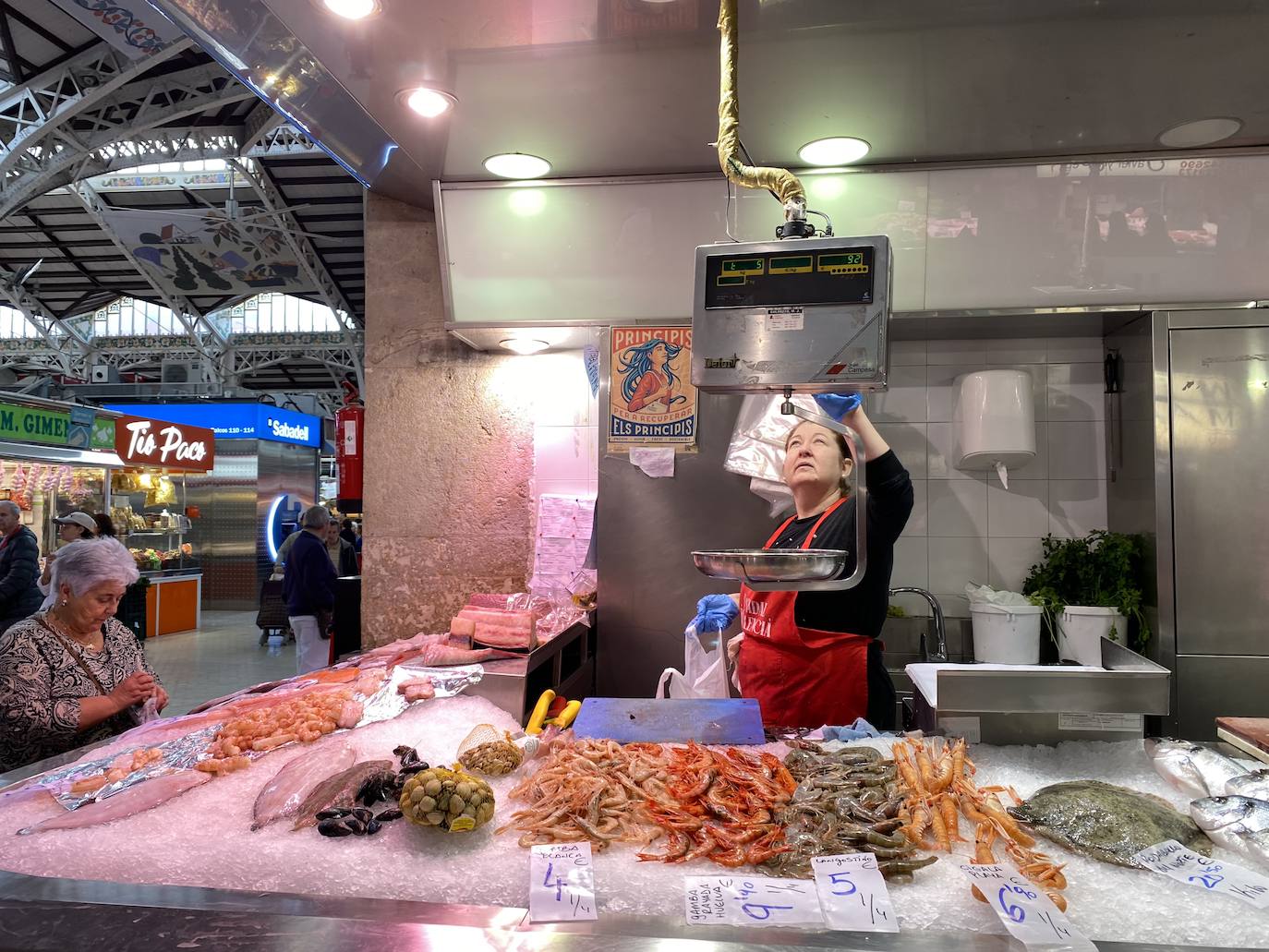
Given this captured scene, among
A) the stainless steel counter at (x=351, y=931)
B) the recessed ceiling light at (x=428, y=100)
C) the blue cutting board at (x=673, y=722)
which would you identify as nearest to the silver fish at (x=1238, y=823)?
the stainless steel counter at (x=351, y=931)

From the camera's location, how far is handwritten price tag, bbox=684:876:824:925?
1.24 metres

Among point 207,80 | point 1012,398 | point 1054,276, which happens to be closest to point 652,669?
point 1012,398

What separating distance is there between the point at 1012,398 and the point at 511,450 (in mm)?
2572

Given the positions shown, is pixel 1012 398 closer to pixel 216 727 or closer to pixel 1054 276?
pixel 1054 276

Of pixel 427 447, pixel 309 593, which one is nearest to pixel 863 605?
pixel 427 447

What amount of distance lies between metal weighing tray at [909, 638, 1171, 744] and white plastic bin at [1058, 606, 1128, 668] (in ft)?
5.83

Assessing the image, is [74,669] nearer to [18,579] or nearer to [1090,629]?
[1090,629]

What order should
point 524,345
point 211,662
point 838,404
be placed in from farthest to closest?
point 211,662, point 524,345, point 838,404

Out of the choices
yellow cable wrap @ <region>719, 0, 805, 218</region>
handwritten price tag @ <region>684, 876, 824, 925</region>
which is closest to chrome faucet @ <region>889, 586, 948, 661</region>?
yellow cable wrap @ <region>719, 0, 805, 218</region>

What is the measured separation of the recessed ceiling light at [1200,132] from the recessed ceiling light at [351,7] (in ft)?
10.2

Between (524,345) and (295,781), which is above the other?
(524,345)

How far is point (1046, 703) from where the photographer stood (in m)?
1.95

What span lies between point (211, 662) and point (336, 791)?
8970 millimetres

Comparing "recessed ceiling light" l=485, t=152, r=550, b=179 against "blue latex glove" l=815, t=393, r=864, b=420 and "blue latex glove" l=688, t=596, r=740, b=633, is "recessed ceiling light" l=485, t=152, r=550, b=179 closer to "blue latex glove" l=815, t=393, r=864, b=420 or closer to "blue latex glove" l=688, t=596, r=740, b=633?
"blue latex glove" l=815, t=393, r=864, b=420
